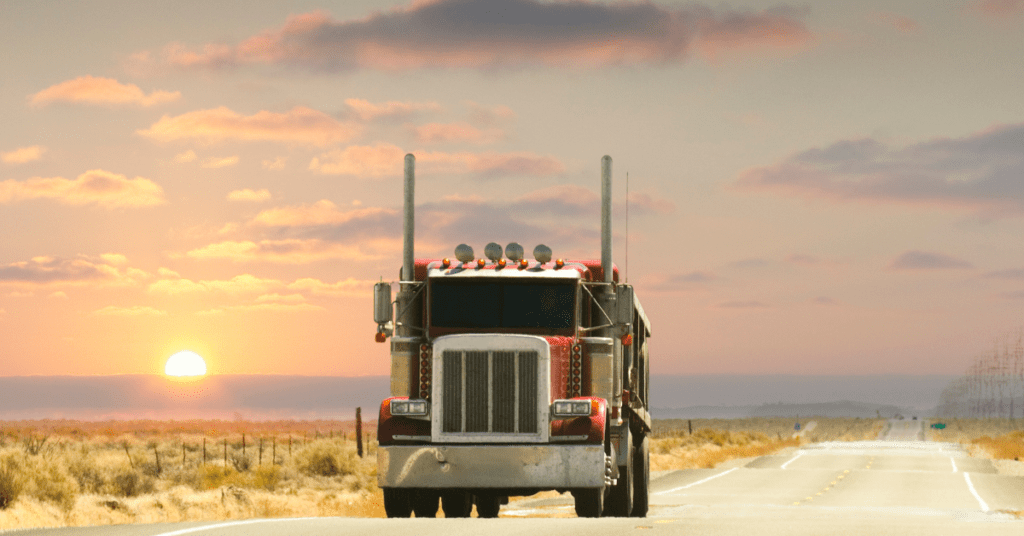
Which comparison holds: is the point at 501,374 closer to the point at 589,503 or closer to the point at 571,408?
the point at 571,408

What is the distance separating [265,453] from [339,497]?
21857 millimetres

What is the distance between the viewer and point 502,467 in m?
15.4

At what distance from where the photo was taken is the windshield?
1590 centimetres

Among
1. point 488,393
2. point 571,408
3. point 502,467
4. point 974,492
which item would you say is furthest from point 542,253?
point 974,492

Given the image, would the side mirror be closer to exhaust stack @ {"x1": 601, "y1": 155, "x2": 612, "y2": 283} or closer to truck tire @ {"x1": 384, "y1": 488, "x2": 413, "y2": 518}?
truck tire @ {"x1": 384, "y1": 488, "x2": 413, "y2": 518}

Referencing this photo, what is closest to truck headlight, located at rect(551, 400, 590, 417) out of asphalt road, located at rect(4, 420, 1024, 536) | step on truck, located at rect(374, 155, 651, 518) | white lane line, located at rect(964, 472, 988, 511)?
step on truck, located at rect(374, 155, 651, 518)

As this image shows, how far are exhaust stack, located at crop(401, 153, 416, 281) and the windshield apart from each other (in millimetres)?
522

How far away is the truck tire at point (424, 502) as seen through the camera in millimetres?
16375

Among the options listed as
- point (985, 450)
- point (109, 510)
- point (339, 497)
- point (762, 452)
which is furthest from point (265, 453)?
point (985, 450)

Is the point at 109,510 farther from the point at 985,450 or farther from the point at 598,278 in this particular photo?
the point at 985,450

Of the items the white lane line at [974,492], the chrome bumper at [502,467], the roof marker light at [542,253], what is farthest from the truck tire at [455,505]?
the white lane line at [974,492]

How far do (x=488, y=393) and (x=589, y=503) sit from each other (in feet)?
7.01

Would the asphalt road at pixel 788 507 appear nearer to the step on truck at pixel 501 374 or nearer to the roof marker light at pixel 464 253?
the step on truck at pixel 501 374

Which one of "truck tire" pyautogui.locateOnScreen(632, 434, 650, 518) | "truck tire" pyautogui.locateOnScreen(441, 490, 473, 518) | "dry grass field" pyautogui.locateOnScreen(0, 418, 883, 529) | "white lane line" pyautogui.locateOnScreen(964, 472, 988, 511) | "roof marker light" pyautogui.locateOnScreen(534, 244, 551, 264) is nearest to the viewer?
"roof marker light" pyautogui.locateOnScreen(534, 244, 551, 264)
